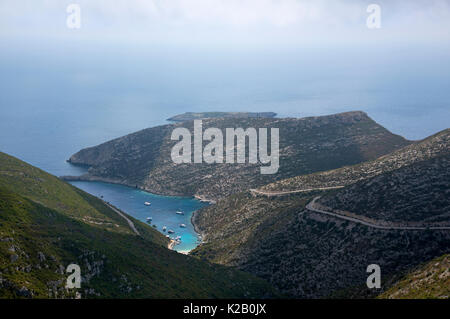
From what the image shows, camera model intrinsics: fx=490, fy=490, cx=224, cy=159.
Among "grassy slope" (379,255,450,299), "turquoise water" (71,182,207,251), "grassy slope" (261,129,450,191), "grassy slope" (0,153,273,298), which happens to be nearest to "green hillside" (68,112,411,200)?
"turquoise water" (71,182,207,251)

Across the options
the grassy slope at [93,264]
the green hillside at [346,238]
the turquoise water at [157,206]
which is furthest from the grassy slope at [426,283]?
the turquoise water at [157,206]

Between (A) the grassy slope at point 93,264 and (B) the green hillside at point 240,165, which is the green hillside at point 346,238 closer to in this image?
(A) the grassy slope at point 93,264

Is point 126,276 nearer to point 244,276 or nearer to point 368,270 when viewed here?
point 244,276

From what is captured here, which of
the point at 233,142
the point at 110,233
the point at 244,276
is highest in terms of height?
the point at 233,142

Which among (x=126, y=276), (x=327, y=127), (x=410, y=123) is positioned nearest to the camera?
(x=126, y=276)

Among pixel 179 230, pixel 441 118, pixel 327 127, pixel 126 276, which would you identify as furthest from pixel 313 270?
pixel 441 118

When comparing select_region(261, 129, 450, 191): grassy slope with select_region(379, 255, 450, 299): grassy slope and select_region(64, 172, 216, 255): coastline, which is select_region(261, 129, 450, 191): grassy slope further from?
select_region(379, 255, 450, 299): grassy slope
